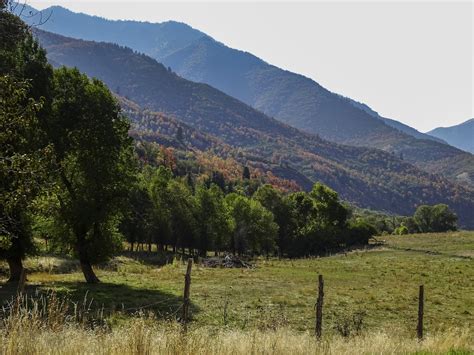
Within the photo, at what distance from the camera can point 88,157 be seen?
33.5 meters

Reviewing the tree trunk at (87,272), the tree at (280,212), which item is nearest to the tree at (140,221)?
the tree at (280,212)

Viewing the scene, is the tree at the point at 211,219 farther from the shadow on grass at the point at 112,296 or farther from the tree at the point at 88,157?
the shadow on grass at the point at 112,296

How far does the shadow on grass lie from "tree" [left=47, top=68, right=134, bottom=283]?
145 inches

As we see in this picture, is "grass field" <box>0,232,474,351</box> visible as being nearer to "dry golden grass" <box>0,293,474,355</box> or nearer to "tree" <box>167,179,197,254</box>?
"dry golden grass" <box>0,293,474,355</box>

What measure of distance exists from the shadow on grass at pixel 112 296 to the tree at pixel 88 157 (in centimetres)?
369

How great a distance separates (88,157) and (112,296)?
34.5ft

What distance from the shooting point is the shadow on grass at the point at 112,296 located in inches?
973

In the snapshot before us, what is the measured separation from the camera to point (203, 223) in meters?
103


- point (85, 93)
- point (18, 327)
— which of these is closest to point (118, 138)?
point (85, 93)

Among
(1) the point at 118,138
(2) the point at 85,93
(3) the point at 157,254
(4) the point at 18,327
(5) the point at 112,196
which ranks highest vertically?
(2) the point at 85,93

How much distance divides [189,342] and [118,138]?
26.1 m

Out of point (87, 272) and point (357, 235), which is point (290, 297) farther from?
point (357, 235)

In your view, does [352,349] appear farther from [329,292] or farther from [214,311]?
[329,292]

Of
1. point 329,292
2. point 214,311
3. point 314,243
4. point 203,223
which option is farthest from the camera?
point 314,243
